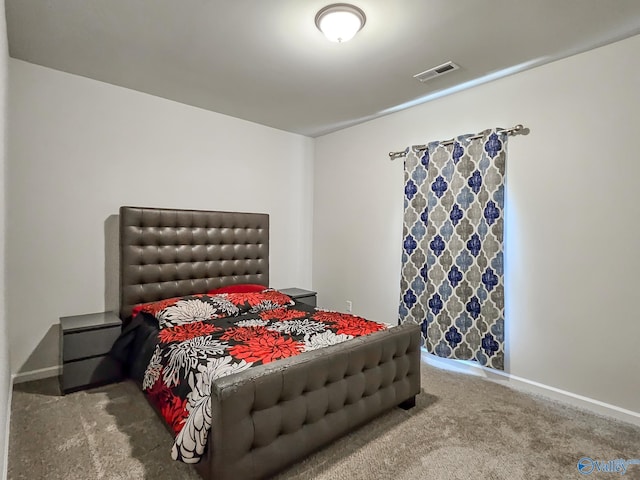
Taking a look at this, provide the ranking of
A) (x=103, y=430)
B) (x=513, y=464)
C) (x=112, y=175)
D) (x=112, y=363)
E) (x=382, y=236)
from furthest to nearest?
(x=382, y=236), (x=112, y=175), (x=112, y=363), (x=103, y=430), (x=513, y=464)

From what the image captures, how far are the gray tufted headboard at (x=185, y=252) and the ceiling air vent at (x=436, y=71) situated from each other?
2.14m

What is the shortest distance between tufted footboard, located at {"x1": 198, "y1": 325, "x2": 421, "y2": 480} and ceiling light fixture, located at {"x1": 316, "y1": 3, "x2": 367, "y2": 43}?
1.86m

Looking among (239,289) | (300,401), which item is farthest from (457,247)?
(239,289)

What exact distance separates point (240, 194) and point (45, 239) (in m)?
1.83

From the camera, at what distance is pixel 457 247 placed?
3088mm

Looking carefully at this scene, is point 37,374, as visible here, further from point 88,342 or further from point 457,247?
point 457,247

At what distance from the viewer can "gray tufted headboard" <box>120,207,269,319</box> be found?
3021 mm

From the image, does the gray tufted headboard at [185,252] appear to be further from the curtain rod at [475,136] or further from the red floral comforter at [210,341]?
the curtain rod at [475,136]

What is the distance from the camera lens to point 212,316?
2818 mm

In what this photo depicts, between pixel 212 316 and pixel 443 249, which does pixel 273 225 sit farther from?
pixel 443 249

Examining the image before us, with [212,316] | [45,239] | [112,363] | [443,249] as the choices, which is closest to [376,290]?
[443,249]

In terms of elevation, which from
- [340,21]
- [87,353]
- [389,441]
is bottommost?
[389,441]

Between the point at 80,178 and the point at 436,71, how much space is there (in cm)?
306

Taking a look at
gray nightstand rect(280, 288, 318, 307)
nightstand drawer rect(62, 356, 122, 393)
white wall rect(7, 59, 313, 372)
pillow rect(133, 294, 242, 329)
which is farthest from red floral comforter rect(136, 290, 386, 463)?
white wall rect(7, 59, 313, 372)
